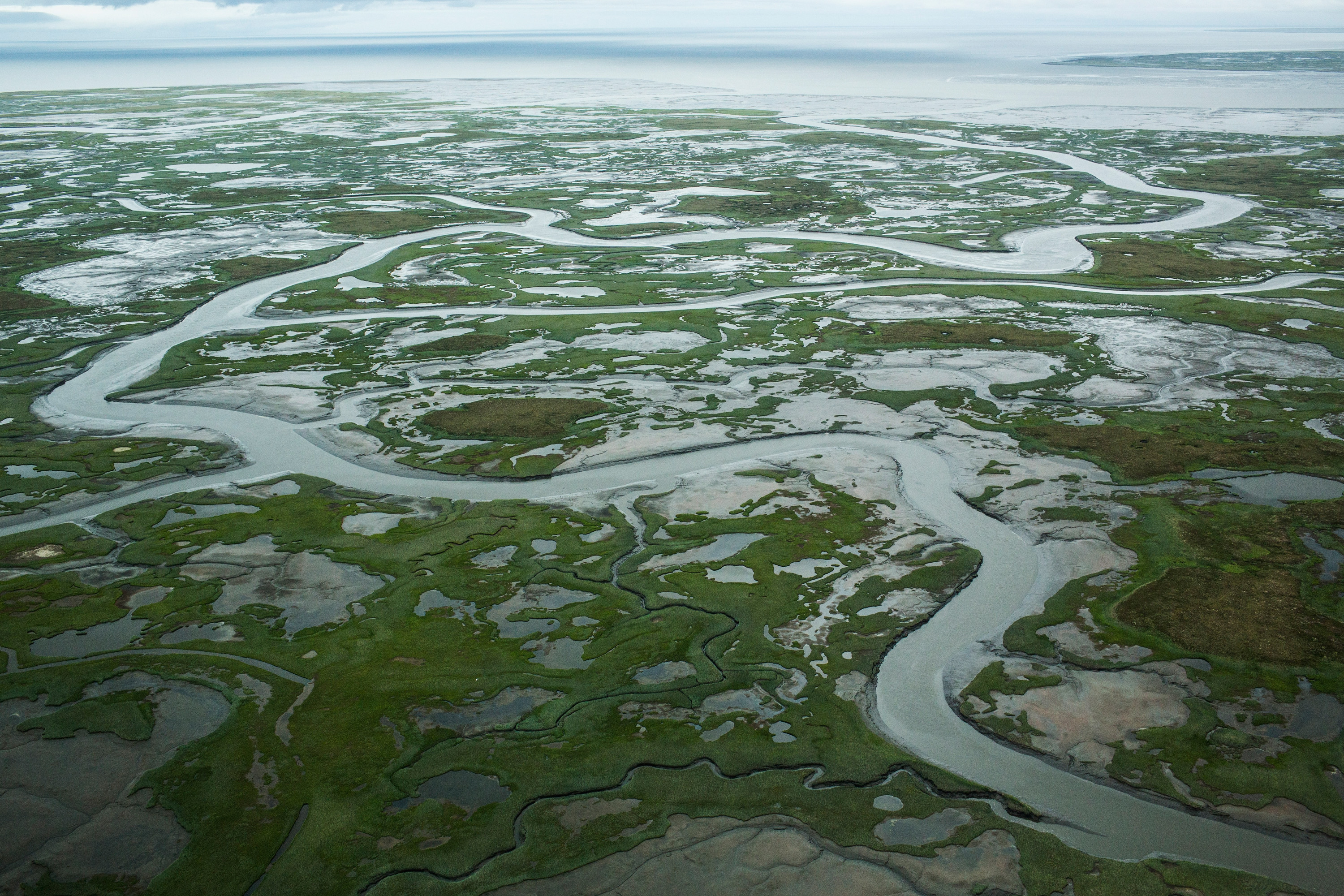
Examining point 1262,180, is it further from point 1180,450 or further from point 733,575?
point 733,575

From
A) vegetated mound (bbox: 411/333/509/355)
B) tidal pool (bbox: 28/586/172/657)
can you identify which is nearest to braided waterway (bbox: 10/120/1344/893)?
vegetated mound (bbox: 411/333/509/355)

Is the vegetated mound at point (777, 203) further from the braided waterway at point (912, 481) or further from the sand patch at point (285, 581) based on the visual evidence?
the sand patch at point (285, 581)

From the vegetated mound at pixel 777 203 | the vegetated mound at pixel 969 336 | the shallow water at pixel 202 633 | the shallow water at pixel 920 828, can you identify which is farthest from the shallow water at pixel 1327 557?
the vegetated mound at pixel 777 203

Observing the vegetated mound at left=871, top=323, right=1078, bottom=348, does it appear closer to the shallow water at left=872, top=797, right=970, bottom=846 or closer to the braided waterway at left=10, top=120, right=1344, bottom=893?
the braided waterway at left=10, top=120, right=1344, bottom=893

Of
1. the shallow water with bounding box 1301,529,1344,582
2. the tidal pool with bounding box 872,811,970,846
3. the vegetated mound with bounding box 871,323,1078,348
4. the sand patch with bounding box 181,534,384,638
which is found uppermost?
the vegetated mound with bounding box 871,323,1078,348


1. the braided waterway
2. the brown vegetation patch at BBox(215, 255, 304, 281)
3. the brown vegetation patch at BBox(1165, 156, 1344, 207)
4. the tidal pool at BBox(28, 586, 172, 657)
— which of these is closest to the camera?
the braided waterway

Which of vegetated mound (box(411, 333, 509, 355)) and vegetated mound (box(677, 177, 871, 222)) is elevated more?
vegetated mound (box(677, 177, 871, 222))

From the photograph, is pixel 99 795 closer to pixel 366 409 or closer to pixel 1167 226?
pixel 366 409
